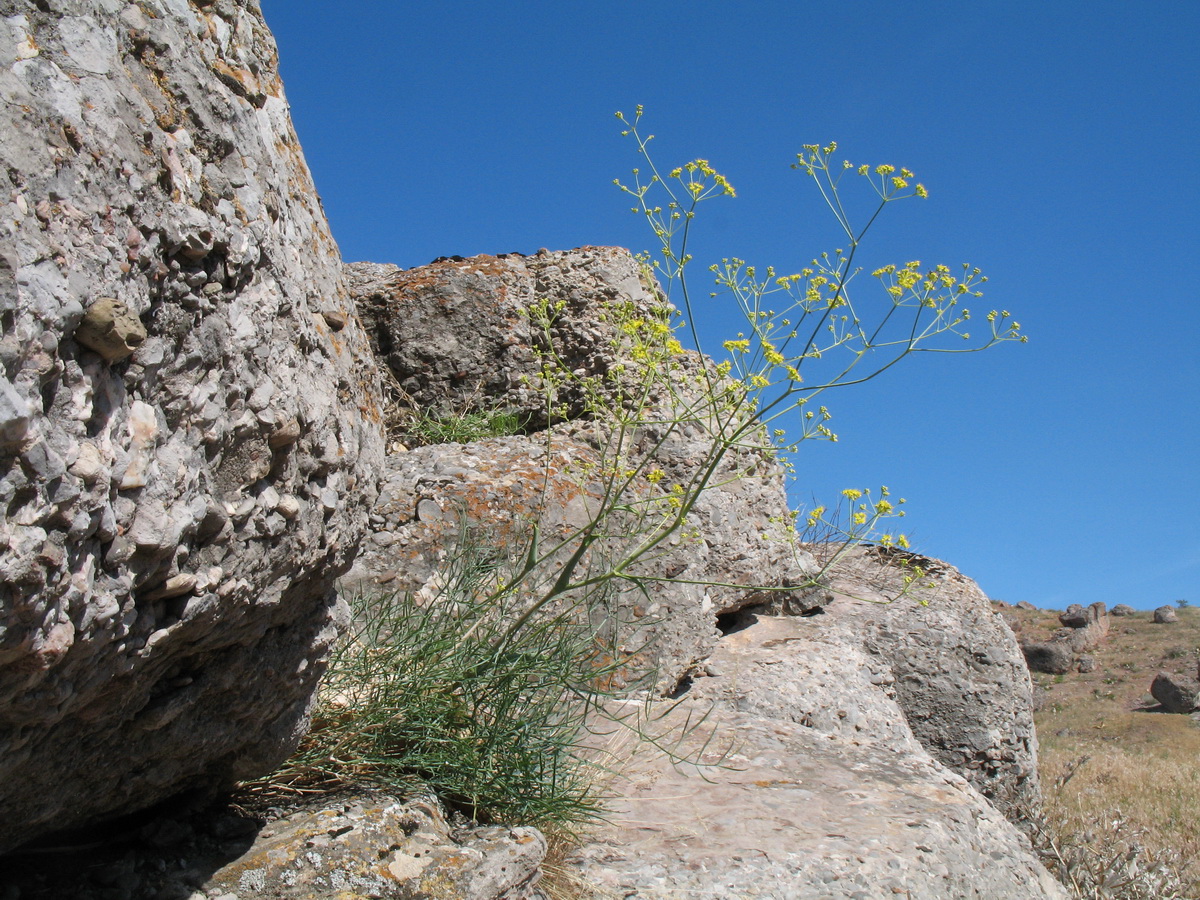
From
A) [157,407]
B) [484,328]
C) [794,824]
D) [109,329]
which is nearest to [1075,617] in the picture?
[484,328]

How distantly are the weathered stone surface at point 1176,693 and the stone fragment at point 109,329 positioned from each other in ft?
106

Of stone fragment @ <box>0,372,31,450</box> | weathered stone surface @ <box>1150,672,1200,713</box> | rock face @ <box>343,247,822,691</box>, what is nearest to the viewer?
stone fragment @ <box>0,372,31,450</box>

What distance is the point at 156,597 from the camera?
1.65 meters

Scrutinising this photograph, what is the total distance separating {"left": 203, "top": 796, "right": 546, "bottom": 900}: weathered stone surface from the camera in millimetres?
2326

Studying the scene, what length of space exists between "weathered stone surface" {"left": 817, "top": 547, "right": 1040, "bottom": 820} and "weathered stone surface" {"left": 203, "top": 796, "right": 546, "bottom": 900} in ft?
13.4

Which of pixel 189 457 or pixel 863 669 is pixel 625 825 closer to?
pixel 189 457

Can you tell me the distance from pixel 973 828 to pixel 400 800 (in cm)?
230

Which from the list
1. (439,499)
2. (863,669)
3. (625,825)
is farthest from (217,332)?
(863,669)

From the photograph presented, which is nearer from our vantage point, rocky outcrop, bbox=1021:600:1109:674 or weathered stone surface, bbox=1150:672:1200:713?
A: weathered stone surface, bbox=1150:672:1200:713

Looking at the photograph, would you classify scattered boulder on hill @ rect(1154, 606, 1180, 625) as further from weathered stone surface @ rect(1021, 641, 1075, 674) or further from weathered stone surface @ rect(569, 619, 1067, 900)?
weathered stone surface @ rect(569, 619, 1067, 900)

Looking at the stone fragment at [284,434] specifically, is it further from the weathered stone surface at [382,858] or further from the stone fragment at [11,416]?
the weathered stone surface at [382,858]

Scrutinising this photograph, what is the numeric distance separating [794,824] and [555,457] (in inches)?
85.4

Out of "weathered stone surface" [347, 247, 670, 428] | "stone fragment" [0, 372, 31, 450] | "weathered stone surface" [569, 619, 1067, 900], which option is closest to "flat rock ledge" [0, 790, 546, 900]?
"weathered stone surface" [569, 619, 1067, 900]

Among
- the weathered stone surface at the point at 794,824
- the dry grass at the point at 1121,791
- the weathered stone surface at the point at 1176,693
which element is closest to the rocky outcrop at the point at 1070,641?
the dry grass at the point at 1121,791
